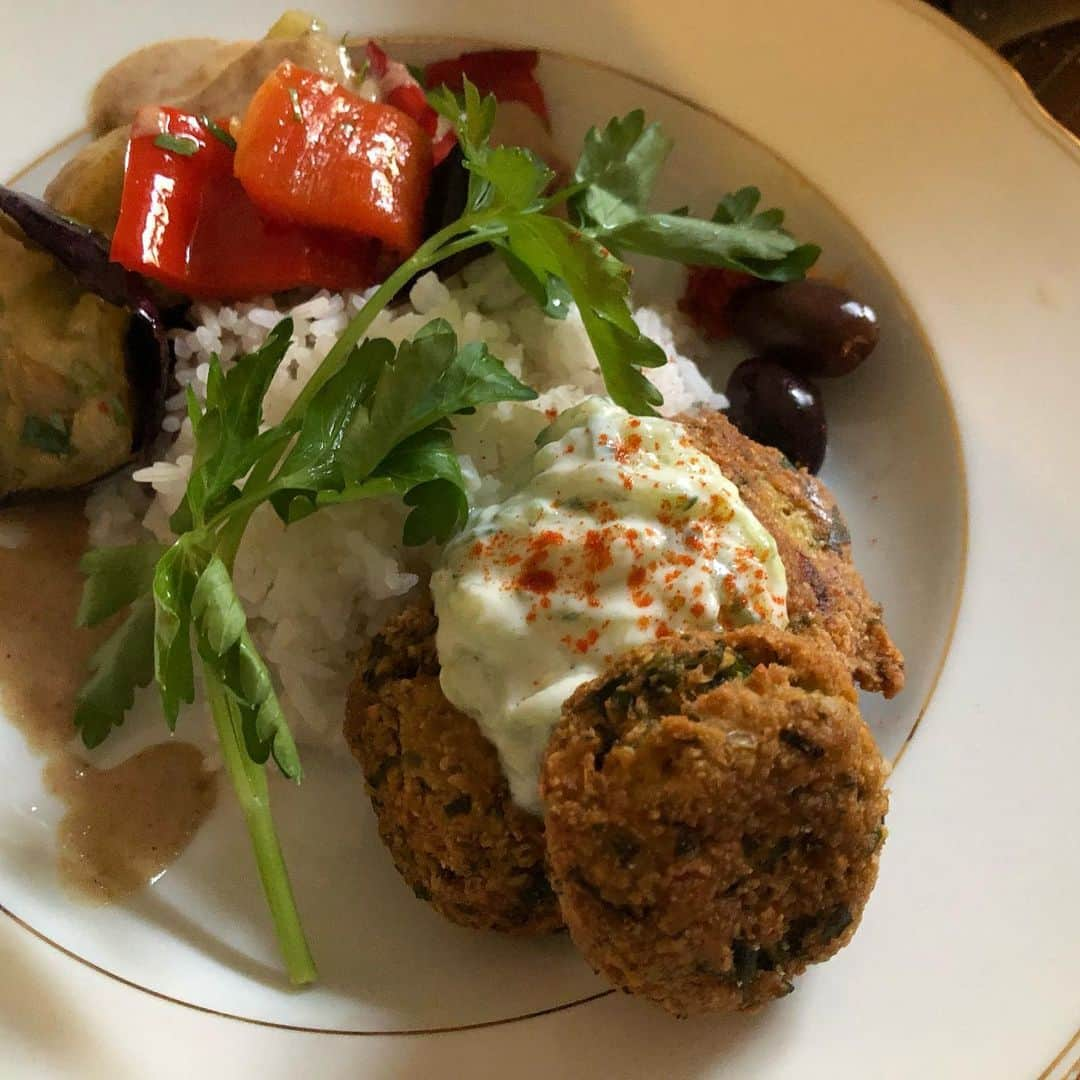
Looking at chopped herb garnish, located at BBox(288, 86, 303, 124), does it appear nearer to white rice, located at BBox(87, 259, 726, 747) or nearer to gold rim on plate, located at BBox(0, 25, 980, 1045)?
white rice, located at BBox(87, 259, 726, 747)

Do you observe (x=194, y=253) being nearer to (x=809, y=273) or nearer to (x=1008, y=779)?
(x=809, y=273)

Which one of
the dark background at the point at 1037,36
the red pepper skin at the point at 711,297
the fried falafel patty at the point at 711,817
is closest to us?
the fried falafel patty at the point at 711,817

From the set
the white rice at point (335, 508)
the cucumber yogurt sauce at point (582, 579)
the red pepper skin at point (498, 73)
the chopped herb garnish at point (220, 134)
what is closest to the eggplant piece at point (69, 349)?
the white rice at point (335, 508)

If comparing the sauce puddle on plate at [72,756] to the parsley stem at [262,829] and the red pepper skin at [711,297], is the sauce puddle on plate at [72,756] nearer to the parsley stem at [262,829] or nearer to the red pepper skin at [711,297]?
the parsley stem at [262,829]

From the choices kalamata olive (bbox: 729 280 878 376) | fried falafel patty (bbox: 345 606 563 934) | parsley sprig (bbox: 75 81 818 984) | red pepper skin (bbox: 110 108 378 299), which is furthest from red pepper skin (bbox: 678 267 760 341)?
fried falafel patty (bbox: 345 606 563 934)

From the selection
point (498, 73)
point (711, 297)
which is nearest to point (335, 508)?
point (711, 297)

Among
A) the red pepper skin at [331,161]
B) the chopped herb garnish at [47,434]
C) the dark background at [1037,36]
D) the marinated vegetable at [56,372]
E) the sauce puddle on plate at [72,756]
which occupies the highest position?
the dark background at [1037,36]

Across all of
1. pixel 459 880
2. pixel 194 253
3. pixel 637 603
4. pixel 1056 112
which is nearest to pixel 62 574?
pixel 194 253
